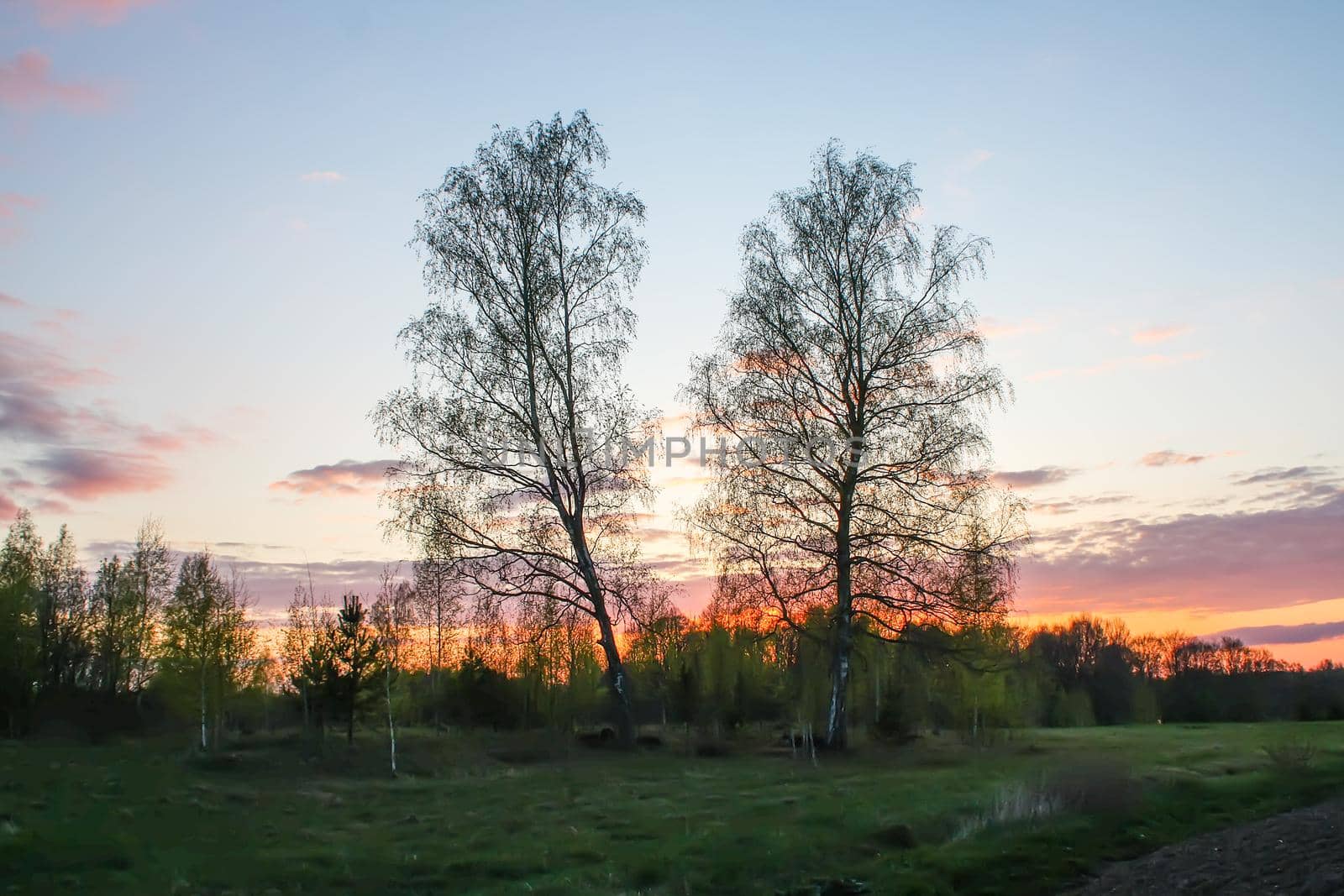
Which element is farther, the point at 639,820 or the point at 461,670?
the point at 461,670

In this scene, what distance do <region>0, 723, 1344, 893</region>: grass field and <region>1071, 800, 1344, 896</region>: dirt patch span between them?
81 cm

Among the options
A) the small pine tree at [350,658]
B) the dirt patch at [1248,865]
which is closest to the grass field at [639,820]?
the dirt patch at [1248,865]

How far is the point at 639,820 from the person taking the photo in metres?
16.3

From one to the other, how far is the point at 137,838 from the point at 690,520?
1476cm

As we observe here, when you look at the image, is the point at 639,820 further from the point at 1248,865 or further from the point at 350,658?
the point at 350,658

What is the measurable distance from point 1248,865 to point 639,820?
949cm

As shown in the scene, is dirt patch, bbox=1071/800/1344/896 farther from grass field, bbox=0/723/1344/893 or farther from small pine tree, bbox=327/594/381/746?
small pine tree, bbox=327/594/381/746

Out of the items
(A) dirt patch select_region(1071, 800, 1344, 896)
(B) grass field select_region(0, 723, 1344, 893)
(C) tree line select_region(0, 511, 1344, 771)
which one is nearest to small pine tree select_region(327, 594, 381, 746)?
(C) tree line select_region(0, 511, 1344, 771)

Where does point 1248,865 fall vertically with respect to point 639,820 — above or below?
above

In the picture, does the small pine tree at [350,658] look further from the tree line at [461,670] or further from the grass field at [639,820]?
the grass field at [639,820]

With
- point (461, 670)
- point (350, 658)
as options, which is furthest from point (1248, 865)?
point (461, 670)

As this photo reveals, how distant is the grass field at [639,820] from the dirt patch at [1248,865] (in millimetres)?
809

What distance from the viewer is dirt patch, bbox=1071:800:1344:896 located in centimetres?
986

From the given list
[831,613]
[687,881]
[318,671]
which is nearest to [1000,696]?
[831,613]
